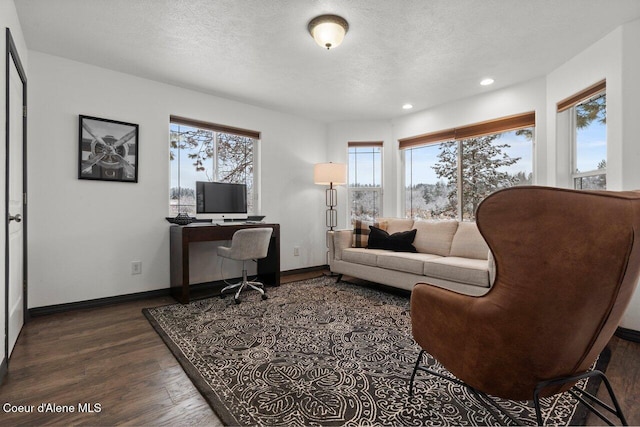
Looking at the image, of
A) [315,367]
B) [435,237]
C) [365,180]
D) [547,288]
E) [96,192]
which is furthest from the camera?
[365,180]

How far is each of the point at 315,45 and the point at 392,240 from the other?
2.32 m

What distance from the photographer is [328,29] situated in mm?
2266

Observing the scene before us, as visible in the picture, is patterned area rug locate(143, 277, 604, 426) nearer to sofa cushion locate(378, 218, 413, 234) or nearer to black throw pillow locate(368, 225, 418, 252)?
black throw pillow locate(368, 225, 418, 252)

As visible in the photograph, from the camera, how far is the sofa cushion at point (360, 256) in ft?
11.8

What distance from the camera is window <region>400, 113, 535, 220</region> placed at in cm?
362

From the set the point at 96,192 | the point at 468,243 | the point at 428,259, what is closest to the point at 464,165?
the point at 468,243

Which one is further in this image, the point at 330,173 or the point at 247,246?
the point at 330,173

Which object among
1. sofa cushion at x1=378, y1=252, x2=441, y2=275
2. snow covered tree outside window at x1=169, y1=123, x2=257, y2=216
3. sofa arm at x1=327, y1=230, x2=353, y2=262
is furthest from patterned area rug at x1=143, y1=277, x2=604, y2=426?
snow covered tree outside window at x1=169, y1=123, x2=257, y2=216

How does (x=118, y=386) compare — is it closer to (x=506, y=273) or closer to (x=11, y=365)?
(x=11, y=365)

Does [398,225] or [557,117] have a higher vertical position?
[557,117]

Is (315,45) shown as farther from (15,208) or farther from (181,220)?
(15,208)

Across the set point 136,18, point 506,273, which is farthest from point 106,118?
point 506,273

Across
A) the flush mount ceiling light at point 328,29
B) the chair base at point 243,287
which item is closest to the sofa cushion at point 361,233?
the chair base at point 243,287

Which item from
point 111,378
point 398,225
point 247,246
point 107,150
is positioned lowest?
point 111,378
